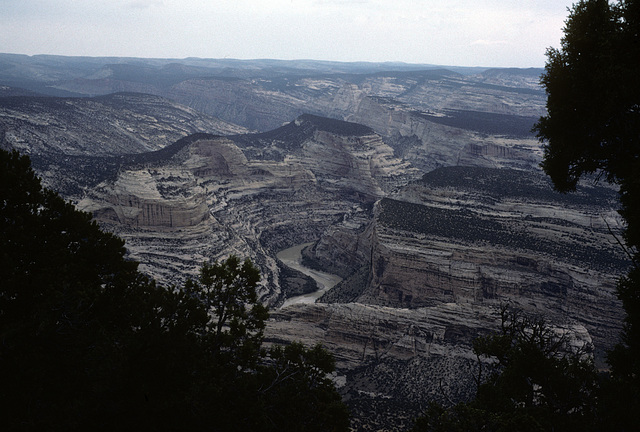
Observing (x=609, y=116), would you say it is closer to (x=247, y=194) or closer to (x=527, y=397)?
(x=527, y=397)

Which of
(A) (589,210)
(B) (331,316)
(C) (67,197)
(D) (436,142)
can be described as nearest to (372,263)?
(B) (331,316)

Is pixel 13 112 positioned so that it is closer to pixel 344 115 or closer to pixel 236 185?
pixel 236 185

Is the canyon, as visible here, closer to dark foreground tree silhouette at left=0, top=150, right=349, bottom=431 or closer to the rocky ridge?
the rocky ridge

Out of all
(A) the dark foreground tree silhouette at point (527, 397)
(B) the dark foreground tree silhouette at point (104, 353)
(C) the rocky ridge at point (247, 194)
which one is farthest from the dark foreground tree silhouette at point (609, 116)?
(C) the rocky ridge at point (247, 194)

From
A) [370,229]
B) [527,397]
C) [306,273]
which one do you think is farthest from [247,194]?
[527,397]

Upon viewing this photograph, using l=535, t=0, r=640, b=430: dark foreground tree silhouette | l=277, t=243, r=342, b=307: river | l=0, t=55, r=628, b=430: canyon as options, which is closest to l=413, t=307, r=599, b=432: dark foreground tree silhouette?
l=535, t=0, r=640, b=430: dark foreground tree silhouette

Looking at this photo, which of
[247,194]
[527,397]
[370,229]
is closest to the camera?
[527,397]

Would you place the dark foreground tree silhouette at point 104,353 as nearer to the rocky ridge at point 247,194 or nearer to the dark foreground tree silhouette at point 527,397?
the dark foreground tree silhouette at point 527,397
